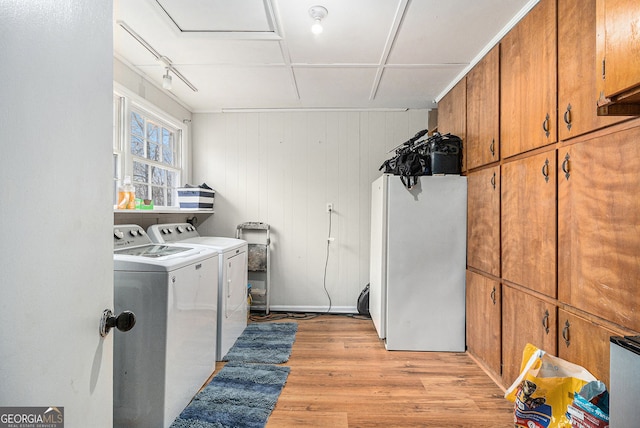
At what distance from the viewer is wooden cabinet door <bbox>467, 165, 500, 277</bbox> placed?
215 cm

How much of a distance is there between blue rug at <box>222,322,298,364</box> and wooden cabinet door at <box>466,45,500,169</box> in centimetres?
216

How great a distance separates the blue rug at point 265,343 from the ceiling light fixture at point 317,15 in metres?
2.34

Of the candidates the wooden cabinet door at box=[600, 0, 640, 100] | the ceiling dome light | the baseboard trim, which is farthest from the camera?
the baseboard trim

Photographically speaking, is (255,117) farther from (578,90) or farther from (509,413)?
(509,413)

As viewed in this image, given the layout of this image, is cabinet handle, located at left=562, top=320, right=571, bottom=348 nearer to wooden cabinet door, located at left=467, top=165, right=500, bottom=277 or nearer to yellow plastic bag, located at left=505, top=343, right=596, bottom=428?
yellow plastic bag, located at left=505, top=343, right=596, bottom=428

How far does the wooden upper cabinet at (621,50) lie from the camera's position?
0.95m

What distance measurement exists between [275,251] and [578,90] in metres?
2.96

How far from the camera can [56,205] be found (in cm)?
59

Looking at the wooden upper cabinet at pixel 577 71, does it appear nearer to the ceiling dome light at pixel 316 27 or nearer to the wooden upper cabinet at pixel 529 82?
the wooden upper cabinet at pixel 529 82

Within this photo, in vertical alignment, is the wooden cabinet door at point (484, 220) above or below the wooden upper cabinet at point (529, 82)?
below

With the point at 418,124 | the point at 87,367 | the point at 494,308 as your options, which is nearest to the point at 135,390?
the point at 87,367

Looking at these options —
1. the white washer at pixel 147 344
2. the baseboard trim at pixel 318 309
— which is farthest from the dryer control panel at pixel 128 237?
the baseboard trim at pixel 318 309

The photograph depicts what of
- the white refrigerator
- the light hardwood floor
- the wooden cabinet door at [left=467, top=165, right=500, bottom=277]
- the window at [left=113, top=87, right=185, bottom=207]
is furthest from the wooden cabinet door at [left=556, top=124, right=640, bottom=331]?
the window at [left=113, top=87, right=185, bottom=207]

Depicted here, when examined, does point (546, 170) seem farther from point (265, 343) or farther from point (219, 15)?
point (265, 343)
